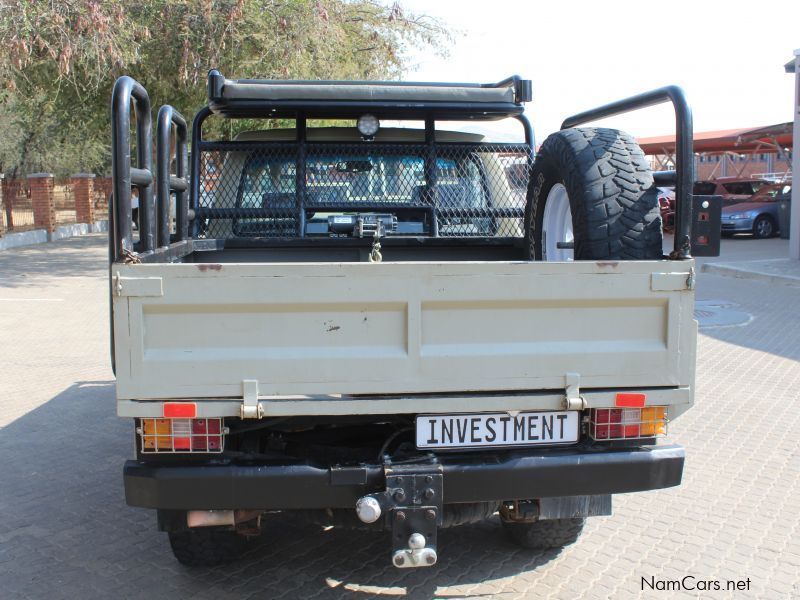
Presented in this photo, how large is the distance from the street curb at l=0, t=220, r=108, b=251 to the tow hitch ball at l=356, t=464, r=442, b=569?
20626 mm

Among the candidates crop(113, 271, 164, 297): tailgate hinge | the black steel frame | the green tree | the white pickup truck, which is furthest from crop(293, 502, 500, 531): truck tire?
the green tree

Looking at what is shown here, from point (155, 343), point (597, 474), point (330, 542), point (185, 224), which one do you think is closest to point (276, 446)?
point (155, 343)

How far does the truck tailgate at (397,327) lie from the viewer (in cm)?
288

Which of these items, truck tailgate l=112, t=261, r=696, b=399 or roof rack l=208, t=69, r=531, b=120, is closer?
truck tailgate l=112, t=261, r=696, b=399

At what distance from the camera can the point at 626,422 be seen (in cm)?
321

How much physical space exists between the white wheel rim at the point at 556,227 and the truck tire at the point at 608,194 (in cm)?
30

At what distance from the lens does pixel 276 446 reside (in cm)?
338

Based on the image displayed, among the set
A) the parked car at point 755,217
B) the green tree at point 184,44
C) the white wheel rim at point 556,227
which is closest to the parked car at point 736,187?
the parked car at point 755,217

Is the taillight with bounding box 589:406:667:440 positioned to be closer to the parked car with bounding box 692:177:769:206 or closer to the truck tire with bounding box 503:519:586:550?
the truck tire with bounding box 503:519:586:550

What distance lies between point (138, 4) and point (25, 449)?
419 inches

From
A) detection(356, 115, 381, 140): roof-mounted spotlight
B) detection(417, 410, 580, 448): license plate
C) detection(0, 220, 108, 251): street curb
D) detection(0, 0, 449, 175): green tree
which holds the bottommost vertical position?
detection(417, 410, 580, 448): license plate

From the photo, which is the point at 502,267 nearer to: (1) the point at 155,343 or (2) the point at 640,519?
(1) the point at 155,343
